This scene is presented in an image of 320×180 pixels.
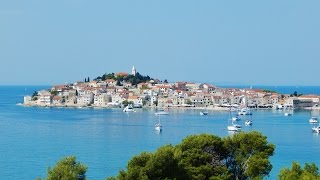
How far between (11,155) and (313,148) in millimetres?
9172

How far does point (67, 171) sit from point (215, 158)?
2594 millimetres

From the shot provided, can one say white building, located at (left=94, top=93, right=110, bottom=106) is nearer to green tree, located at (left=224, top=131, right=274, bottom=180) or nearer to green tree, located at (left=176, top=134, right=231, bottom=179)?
green tree, located at (left=224, top=131, right=274, bottom=180)

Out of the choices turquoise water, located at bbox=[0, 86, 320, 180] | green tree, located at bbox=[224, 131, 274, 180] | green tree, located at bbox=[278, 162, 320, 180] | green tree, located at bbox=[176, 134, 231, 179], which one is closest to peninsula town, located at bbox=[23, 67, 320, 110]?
turquoise water, located at bbox=[0, 86, 320, 180]

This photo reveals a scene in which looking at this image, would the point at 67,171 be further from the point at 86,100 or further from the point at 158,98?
the point at 86,100

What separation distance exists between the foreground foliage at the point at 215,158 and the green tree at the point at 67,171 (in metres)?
0.50

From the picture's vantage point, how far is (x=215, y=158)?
890 cm

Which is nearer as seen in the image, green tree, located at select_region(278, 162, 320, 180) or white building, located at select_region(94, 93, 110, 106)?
green tree, located at select_region(278, 162, 320, 180)

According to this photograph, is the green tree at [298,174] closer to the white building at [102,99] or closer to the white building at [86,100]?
the white building at [102,99]

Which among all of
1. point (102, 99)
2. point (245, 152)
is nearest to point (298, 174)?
point (245, 152)

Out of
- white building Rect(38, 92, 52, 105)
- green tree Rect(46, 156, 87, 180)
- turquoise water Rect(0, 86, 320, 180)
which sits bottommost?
turquoise water Rect(0, 86, 320, 180)

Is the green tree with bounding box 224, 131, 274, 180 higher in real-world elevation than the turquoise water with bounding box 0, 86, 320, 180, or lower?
higher

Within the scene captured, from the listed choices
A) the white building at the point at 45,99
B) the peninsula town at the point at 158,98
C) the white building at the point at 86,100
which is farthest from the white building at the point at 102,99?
the white building at the point at 45,99

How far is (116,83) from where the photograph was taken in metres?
51.9

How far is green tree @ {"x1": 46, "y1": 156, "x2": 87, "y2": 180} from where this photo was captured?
23.0ft
